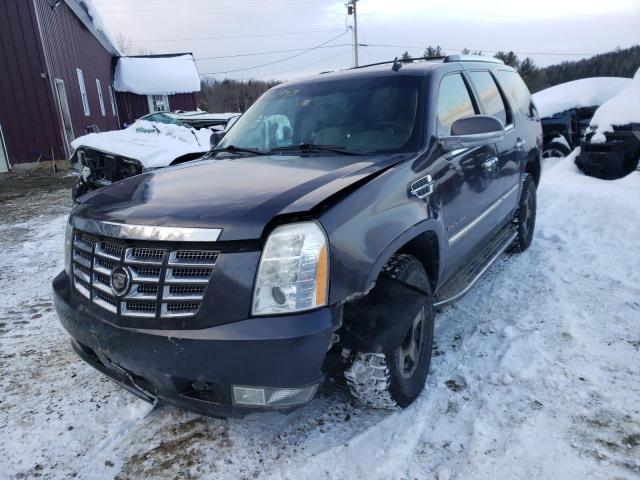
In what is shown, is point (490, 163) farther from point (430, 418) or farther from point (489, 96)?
point (430, 418)

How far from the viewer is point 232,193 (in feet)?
7.13

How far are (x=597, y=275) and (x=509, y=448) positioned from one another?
2608 mm

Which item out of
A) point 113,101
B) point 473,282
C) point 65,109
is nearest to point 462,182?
point 473,282

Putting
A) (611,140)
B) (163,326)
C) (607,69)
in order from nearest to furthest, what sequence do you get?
(163,326)
(611,140)
(607,69)

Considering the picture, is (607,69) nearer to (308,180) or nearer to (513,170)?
(513,170)

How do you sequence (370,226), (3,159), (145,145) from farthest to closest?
(3,159), (145,145), (370,226)

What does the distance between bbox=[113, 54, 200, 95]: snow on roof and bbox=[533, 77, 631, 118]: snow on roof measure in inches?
893

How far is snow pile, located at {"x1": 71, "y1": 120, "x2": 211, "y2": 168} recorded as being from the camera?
5.27 meters

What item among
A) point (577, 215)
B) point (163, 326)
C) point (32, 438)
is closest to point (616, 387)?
point (163, 326)

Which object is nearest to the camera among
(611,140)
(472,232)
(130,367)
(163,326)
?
(163,326)

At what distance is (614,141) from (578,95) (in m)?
3.36

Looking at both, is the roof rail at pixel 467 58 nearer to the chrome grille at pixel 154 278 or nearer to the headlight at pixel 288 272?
the headlight at pixel 288 272

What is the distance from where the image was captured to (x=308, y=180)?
7.36 feet

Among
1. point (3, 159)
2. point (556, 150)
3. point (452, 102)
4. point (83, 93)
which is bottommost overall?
point (556, 150)
